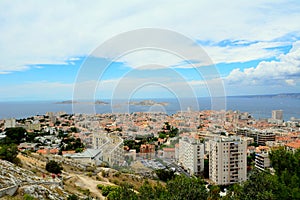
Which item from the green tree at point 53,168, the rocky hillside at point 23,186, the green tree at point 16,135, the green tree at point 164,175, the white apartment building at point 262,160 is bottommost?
the white apartment building at point 262,160

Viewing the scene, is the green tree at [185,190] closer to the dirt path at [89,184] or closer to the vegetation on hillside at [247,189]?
the vegetation on hillside at [247,189]

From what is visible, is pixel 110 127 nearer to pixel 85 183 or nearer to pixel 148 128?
pixel 148 128

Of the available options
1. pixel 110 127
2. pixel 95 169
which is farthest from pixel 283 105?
pixel 95 169

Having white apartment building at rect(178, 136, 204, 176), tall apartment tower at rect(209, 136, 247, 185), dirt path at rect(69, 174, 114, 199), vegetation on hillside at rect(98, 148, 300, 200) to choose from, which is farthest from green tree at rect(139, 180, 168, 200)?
white apartment building at rect(178, 136, 204, 176)

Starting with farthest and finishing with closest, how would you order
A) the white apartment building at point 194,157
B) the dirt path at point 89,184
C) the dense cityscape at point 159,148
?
the white apartment building at point 194,157
the dense cityscape at point 159,148
the dirt path at point 89,184

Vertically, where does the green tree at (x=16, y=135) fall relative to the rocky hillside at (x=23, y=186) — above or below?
below

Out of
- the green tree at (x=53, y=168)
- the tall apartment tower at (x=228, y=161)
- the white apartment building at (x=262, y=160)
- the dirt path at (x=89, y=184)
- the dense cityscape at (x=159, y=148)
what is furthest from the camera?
the white apartment building at (x=262, y=160)

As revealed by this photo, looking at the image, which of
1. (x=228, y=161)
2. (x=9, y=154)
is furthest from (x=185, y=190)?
(x=228, y=161)

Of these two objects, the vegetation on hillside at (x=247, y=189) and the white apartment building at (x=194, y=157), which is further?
the white apartment building at (x=194, y=157)

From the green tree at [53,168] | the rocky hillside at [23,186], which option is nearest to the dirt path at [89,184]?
the green tree at [53,168]

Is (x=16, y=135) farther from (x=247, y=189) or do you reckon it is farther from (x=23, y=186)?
(x=247, y=189)
